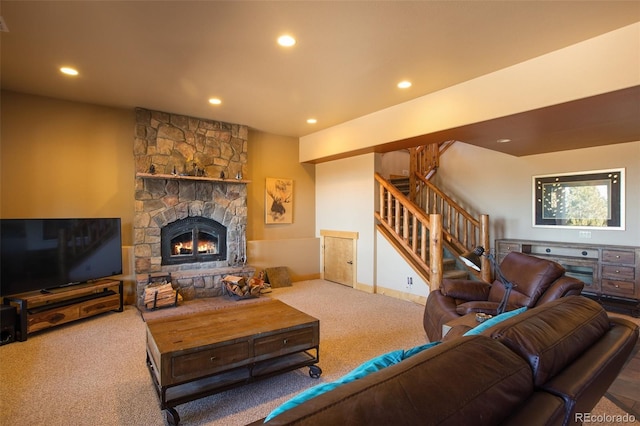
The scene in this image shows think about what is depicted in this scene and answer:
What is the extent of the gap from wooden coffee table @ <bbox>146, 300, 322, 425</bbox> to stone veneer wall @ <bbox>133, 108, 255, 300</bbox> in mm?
2366

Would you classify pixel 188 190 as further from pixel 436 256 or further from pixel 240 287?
pixel 436 256

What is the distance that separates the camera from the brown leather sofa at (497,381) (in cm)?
71

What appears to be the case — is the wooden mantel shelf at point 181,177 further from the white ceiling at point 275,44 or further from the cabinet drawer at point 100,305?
the cabinet drawer at point 100,305

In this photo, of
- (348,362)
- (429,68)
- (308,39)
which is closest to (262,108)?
(308,39)

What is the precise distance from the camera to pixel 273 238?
618 centimetres

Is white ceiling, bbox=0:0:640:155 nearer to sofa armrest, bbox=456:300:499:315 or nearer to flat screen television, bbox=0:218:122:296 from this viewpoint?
flat screen television, bbox=0:218:122:296

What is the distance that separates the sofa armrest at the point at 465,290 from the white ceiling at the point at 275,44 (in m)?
2.22

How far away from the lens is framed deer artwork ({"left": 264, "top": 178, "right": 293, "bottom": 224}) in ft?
20.0

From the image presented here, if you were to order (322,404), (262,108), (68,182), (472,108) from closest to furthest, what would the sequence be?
(322,404) → (472,108) → (68,182) → (262,108)

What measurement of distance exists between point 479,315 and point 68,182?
16.8 ft

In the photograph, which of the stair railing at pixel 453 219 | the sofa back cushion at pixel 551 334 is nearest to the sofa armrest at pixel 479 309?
the sofa back cushion at pixel 551 334

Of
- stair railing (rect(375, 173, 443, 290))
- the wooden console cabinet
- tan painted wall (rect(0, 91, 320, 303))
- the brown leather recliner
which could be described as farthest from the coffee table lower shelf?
the wooden console cabinet

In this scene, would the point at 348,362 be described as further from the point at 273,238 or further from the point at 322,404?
the point at 273,238

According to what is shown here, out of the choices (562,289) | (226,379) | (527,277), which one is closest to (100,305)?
(226,379)
